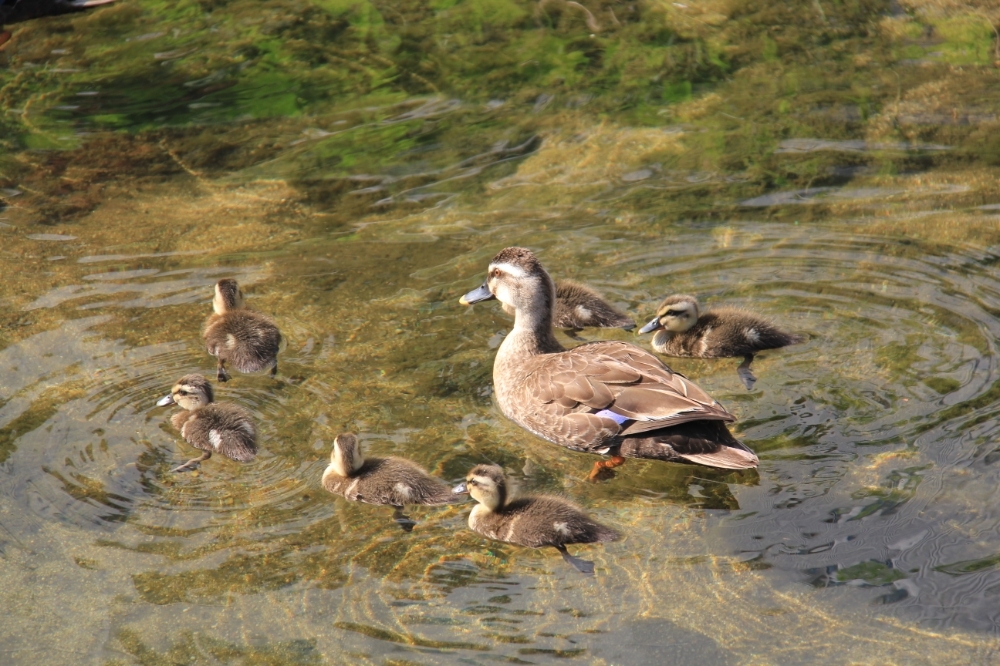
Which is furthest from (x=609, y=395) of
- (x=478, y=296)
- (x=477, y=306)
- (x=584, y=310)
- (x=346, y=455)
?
(x=477, y=306)

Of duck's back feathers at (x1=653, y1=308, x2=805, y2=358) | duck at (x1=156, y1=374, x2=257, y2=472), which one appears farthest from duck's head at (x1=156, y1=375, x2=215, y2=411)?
duck's back feathers at (x1=653, y1=308, x2=805, y2=358)

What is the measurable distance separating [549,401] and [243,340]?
5.79ft

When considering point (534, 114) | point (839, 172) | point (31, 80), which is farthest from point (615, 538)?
point (31, 80)

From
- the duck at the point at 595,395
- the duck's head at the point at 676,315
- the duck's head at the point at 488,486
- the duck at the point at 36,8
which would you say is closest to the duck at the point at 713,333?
the duck's head at the point at 676,315

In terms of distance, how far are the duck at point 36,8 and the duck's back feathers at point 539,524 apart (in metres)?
7.50

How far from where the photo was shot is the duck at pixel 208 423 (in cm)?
535

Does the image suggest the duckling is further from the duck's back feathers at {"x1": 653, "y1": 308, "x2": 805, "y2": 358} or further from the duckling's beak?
the duck's back feathers at {"x1": 653, "y1": 308, "x2": 805, "y2": 358}

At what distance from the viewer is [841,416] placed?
217 inches

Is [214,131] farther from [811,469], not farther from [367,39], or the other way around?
[811,469]

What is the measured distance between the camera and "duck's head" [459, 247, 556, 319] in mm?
6039

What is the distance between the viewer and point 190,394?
222 inches

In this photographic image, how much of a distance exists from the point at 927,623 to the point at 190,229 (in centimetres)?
544

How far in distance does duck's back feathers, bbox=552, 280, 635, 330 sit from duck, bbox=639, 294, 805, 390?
215 mm

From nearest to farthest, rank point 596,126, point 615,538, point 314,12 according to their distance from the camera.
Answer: point 615,538 < point 596,126 < point 314,12
